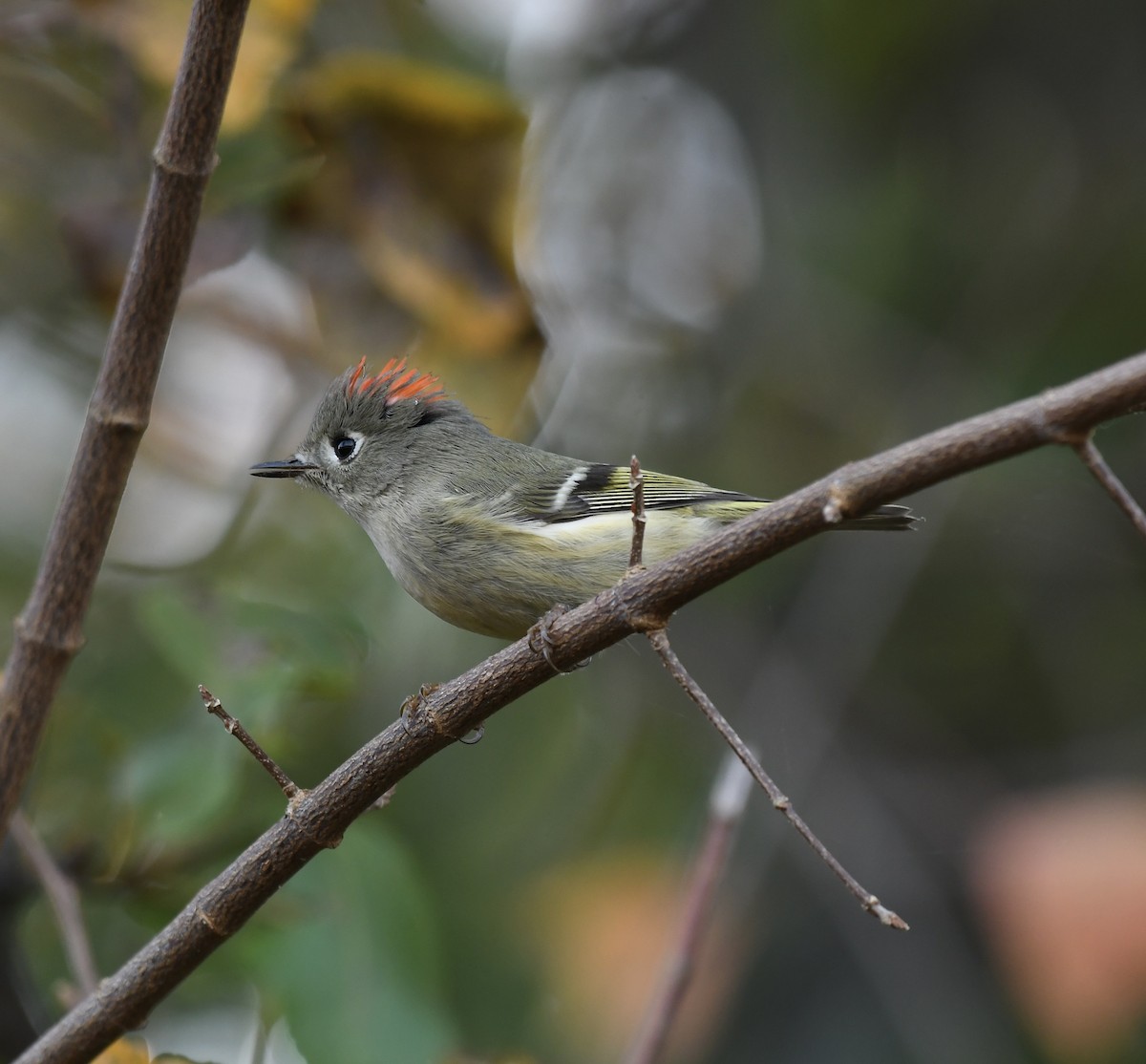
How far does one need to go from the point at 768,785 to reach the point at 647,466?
3.18 metres

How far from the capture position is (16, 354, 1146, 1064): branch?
51.3 inches

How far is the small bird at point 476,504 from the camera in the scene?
2.61 metres

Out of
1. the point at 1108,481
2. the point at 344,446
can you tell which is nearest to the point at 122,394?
the point at 344,446

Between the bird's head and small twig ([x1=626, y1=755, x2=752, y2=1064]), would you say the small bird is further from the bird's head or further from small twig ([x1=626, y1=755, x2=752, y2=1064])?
small twig ([x1=626, y1=755, x2=752, y2=1064])

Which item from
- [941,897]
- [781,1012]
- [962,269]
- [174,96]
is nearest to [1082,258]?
[962,269]

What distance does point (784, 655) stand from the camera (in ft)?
15.2

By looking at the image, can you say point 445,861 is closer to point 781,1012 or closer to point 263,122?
point 781,1012

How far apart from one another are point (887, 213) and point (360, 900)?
139 inches

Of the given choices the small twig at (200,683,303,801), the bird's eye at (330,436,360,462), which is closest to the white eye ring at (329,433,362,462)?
the bird's eye at (330,436,360,462)

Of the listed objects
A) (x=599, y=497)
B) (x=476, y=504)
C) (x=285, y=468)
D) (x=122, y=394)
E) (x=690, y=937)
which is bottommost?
(x=690, y=937)

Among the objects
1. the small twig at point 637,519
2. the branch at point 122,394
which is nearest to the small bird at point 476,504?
the small twig at point 637,519

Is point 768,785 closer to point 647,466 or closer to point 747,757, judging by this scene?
point 747,757

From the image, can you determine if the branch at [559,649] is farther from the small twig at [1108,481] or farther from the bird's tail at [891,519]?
the bird's tail at [891,519]

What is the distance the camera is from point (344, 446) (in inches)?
124
